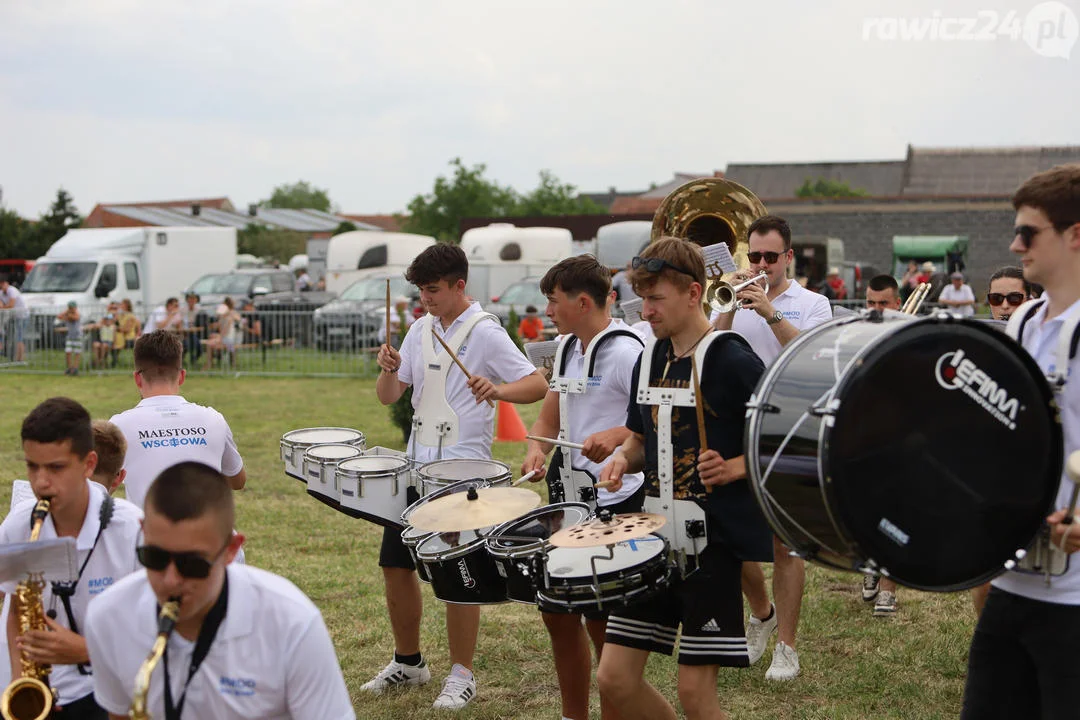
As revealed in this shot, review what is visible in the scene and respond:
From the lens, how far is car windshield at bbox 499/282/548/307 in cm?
2247

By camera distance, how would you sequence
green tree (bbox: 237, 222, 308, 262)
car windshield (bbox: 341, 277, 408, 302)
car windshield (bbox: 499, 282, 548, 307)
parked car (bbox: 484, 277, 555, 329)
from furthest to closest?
green tree (bbox: 237, 222, 308, 262), car windshield (bbox: 341, 277, 408, 302), car windshield (bbox: 499, 282, 548, 307), parked car (bbox: 484, 277, 555, 329)

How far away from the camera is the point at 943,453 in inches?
122

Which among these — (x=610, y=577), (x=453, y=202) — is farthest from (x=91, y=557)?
(x=453, y=202)

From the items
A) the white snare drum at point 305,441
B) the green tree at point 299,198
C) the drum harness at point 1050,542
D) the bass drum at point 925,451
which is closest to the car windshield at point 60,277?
the white snare drum at point 305,441

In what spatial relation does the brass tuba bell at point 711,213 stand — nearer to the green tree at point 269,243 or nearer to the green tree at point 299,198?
the green tree at point 269,243

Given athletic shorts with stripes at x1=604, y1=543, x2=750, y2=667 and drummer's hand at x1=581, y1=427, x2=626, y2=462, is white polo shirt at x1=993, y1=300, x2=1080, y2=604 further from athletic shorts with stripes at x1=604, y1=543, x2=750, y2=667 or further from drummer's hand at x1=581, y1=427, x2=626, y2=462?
drummer's hand at x1=581, y1=427, x2=626, y2=462

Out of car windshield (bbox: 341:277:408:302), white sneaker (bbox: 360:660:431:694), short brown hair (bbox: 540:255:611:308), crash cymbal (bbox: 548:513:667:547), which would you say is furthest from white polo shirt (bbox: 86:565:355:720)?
car windshield (bbox: 341:277:408:302)

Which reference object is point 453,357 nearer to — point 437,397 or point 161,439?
point 437,397

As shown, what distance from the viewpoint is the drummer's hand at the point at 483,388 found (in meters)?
5.23

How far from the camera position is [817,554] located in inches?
131

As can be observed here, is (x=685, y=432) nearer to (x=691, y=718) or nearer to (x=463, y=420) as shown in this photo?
(x=691, y=718)

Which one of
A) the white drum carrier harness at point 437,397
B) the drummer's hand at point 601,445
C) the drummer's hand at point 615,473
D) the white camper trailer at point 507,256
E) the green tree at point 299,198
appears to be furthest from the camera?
the green tree at point 299,198

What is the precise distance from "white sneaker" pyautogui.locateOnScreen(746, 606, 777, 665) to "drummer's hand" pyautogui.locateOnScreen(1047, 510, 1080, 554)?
9.84 ft

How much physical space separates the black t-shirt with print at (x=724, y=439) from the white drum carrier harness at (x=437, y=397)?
65.9 inches
